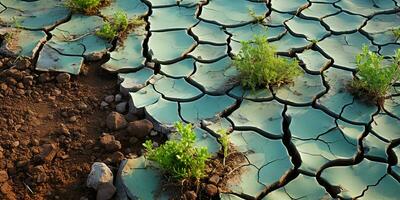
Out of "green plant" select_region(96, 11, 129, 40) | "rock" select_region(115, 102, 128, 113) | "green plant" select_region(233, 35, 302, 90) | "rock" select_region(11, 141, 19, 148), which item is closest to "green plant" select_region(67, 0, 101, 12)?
"green plant" select_region(96, 11, 129, 40)

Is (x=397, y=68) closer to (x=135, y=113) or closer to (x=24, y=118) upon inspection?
(x=135, y=113)

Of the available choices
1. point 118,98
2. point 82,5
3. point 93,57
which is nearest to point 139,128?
point 118,98

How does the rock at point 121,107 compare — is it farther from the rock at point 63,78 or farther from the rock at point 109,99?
the rock at point 63,78

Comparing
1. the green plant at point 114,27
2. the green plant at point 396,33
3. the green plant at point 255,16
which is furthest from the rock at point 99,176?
the green plant at point 396,33

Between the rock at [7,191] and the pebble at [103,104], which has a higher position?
the pebble at [103,104]

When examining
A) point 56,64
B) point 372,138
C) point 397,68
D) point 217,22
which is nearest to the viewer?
point 372,138

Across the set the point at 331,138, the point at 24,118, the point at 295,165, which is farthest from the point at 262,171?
the point at 24,118
